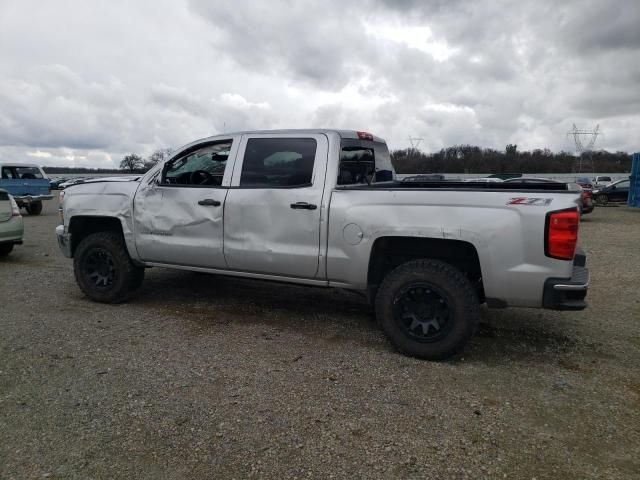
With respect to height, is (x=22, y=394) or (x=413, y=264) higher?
(x=413, y=264)

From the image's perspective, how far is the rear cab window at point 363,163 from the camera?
14.6 ft

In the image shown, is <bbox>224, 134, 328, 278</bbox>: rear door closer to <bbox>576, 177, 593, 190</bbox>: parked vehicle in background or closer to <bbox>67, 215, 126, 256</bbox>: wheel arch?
<bbox>67, 215, 126, 256</bbox>: wheel arch

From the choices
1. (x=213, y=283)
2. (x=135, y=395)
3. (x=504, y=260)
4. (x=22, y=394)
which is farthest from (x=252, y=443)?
(x=213, y=283)

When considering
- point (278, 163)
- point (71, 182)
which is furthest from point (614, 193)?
point (71, 182)

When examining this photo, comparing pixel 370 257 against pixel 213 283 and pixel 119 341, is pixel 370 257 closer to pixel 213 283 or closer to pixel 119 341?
pixel 119 341

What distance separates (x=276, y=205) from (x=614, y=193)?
26599 mm

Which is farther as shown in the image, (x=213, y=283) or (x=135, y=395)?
(x=213, y=283)

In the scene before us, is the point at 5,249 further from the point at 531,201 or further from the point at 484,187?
the point at 531,201

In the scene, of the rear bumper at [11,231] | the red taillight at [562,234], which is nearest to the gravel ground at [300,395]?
the red taillight at [562,234]

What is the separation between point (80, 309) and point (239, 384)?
2.77 m

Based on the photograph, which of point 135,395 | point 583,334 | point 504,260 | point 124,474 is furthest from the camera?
point 583,334

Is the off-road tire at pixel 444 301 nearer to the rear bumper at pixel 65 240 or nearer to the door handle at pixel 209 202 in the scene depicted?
the door handle at pixel 209 202

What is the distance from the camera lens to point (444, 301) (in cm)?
370

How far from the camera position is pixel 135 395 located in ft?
10.5
